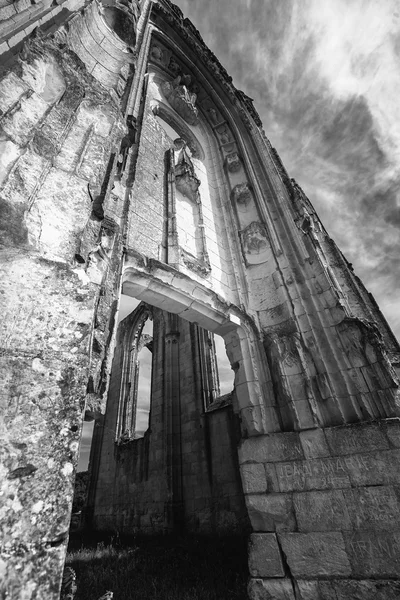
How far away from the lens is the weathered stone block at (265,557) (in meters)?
3.04

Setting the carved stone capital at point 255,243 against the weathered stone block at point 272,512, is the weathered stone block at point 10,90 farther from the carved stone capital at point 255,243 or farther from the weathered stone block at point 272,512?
the weathered stone block at point 272,512

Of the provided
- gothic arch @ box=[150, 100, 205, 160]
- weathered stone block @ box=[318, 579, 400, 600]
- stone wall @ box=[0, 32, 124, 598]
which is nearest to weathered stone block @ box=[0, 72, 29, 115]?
stone wall @ box=[0, 32, 124, 598]

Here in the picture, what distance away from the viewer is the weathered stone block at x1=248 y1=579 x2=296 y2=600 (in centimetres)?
291

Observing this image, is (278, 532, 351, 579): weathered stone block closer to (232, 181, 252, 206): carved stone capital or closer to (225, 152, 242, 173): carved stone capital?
(232, 181, 252, 206): carved stone capital

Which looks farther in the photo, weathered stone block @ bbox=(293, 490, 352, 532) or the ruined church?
weathered stone block @ bbox=(293, 490, 352, 532)

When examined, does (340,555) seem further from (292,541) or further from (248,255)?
(248,255)

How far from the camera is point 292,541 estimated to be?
10.2 ft

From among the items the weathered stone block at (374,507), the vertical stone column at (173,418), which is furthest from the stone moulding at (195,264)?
the vertical stone column at (173,418)

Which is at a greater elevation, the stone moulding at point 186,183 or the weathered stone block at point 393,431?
the stone moulding at point 186,183

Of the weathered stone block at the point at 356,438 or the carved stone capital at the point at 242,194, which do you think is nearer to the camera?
the weathered stone block at the point at 356,438

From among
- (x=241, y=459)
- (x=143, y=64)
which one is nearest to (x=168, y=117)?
(x=143, y=64)

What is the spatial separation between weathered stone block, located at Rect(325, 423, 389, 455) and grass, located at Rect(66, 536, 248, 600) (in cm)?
235

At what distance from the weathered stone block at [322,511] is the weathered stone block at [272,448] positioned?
16.8 inches

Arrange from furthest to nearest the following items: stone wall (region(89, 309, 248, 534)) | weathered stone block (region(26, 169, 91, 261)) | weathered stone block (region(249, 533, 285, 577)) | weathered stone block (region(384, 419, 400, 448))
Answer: stone wall (region(89, 309, 248, 534)), weathered stone block (region(384, 419, 400, 448)), weathered stone block (region(249, 533, 285, 577)), weathered stone block (region(26, 169, 91, 261))
